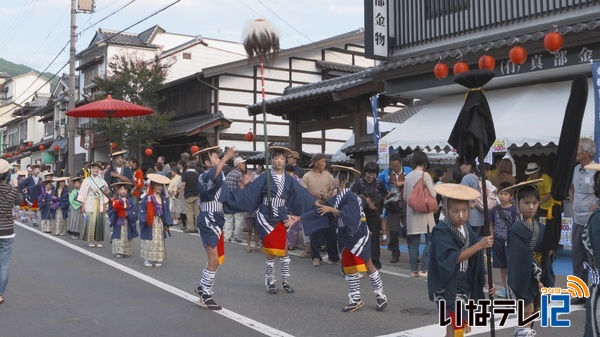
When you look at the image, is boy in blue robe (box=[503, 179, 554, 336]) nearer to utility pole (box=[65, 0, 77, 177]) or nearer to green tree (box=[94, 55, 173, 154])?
green tree (box=[94, 55, 173, 154])

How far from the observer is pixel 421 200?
8.76 meters

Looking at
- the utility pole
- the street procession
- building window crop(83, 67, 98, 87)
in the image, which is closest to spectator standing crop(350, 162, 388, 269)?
the street procession

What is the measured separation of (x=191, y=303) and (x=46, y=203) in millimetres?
10484

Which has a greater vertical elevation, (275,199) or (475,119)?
(475,119)

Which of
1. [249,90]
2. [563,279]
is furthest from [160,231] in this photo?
[249,90]

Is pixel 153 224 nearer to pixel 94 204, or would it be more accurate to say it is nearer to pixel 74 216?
pixel 94 204

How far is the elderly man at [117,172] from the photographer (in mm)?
12422

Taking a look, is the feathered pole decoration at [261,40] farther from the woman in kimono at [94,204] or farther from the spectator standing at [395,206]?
the woman in kimono at [94,204]

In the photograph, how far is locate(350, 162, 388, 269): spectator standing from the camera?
9.18 meters

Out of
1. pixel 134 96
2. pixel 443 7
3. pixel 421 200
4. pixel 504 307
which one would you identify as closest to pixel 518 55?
pixel 421 200

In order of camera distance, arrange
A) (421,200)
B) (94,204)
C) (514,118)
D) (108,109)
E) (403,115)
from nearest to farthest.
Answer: (421,200) < (514,118) < (108,109) < (94,204) < (403,115)

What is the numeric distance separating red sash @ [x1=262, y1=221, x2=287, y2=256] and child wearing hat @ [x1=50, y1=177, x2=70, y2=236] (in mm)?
9478

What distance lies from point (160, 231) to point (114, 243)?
157 centimetres

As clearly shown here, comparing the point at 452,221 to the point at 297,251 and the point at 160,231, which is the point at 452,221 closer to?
the point at 160,231
